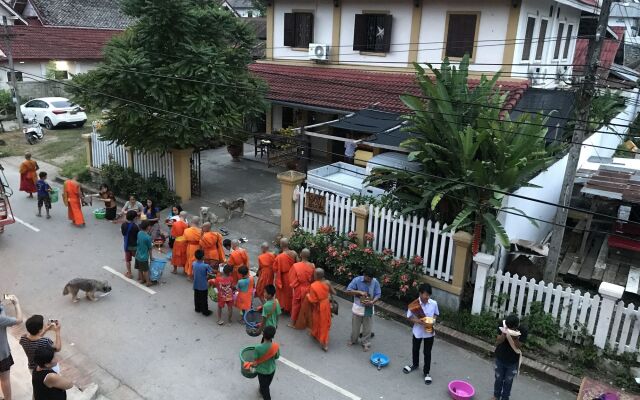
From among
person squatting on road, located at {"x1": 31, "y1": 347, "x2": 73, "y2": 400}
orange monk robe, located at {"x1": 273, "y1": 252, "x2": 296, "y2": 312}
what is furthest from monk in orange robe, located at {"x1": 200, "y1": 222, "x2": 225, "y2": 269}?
person squatting on road, located at {"x1": 31, "y1": 347, "x2": 73, "y2": 400}

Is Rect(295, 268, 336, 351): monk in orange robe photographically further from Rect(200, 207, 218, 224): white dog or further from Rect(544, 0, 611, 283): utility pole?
Rect(200, 207, 218, 224): white dog

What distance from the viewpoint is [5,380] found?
622 cm

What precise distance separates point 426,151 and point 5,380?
723 cm

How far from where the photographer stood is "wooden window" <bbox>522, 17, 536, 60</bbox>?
598 inches

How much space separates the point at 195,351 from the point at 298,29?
44.8 ft

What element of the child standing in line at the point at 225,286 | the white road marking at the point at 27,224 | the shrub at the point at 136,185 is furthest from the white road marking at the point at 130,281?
the shrub at the point at 136,185

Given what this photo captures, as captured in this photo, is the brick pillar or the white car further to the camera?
the white car

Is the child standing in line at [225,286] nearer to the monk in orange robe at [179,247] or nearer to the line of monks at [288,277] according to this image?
the line of monks at [288,277]

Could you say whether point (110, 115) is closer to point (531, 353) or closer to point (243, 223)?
point (243, 223)

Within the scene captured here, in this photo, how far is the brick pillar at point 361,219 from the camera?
33.0ft

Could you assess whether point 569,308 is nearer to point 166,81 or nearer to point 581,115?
point 581,115

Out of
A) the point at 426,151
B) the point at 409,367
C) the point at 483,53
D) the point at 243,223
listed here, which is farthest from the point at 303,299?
the point at 483,53

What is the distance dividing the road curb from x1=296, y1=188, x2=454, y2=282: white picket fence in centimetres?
97

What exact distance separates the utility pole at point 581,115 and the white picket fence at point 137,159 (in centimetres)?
988
